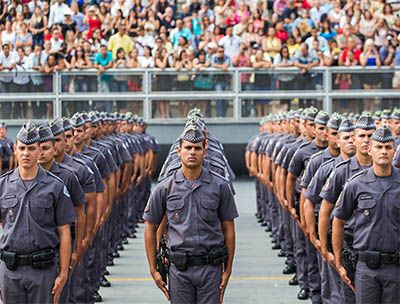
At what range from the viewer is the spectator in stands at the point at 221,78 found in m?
27.2

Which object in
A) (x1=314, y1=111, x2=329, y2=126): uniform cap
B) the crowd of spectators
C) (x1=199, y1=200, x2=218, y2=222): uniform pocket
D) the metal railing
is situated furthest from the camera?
the metal railing

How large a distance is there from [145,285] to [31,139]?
5516 millimetres

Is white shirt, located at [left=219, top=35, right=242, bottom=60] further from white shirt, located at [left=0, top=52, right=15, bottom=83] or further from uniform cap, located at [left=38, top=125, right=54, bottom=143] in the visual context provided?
uniform cap, located at [left=38, top=125, right=54, bottom=143]

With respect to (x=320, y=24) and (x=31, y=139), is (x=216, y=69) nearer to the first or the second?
(x=320, y=24)

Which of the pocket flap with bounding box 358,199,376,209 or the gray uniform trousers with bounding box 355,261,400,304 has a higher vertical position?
the pocket flap with bounding box 358,199,376,209

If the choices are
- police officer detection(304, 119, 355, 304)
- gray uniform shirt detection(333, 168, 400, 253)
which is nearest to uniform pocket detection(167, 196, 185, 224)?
gray uniform shirt detection(333, 168, 400, 253)

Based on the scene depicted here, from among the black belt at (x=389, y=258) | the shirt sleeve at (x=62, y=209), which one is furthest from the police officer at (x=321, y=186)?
the shirt sleeve at (x=62, y=209)

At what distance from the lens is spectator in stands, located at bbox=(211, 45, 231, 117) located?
27188mm

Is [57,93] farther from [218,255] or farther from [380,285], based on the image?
[380,285]

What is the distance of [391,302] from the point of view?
26.4 feet

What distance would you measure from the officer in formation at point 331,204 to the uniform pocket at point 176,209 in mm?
1243

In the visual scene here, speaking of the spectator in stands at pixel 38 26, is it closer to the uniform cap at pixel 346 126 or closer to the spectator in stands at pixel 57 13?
the spectator in stands at pixel 57 13

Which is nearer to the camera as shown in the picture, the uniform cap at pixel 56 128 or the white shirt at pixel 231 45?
the uniform cap at pixel 56 128

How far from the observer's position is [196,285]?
8.09m
